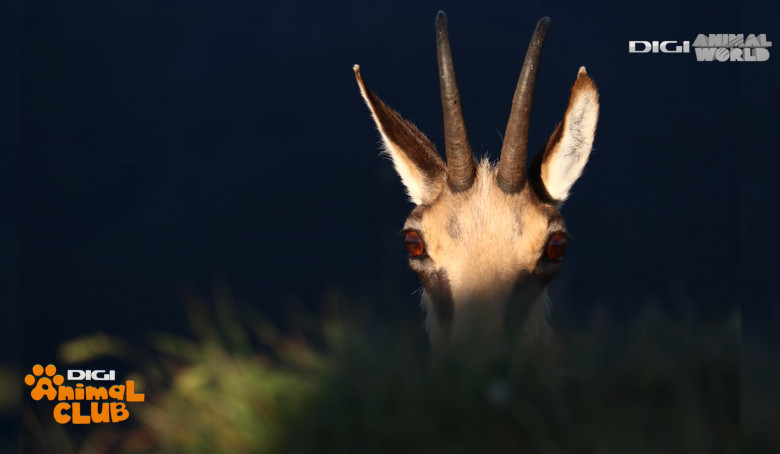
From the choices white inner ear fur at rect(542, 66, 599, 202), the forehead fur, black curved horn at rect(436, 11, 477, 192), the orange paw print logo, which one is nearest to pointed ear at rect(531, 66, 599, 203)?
white inner ear fur at rect(542, 66, 599, 202)

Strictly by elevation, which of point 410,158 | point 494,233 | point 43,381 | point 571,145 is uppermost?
point 410,158

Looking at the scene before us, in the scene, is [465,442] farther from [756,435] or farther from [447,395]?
[756,435]

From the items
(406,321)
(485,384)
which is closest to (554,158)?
(406,321)

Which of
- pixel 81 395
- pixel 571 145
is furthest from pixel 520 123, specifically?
pixel 81 395

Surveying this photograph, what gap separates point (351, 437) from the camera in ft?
9.05

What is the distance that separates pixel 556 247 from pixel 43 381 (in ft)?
11.9

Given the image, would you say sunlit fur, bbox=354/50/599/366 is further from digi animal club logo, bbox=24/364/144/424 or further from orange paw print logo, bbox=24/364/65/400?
orange paw print logo, bbox=24/364/65/400

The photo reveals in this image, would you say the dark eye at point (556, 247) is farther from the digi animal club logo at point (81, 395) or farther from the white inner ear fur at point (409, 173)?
the digi animal club logo at point (81, 395)

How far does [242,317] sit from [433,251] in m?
1.31

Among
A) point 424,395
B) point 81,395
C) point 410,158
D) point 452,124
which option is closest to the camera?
point 424,395

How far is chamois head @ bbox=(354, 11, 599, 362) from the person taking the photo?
188 inches

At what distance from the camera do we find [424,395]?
2824mm

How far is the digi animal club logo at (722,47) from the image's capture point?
4480 mm

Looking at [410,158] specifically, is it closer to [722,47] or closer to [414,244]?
[414,244]
